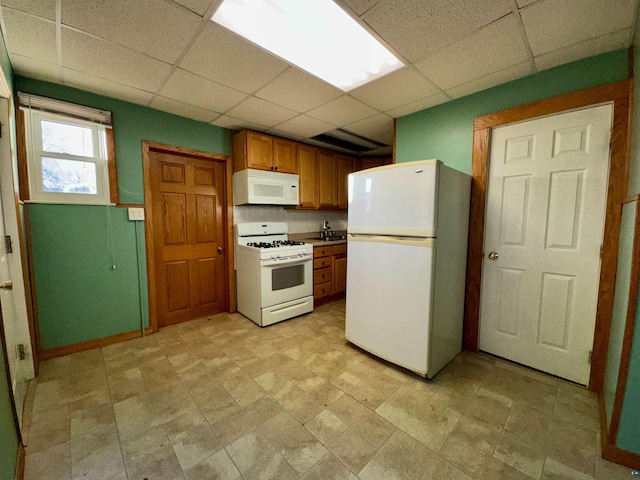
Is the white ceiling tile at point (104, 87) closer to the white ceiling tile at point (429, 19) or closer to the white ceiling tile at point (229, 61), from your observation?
the white ceiling tile at point (229, 61)

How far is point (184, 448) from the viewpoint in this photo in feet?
4.54

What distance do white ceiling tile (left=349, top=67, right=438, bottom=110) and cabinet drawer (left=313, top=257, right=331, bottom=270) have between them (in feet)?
6.66

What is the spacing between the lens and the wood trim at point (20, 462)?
1.17 metres

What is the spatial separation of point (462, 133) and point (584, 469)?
7.89ft

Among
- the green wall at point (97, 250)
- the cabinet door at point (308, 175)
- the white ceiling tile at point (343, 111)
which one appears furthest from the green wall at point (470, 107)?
the green wall at point (97, 250)

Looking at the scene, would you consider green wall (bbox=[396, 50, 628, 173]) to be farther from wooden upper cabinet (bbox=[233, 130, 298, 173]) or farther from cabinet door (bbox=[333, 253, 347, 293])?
cabinet door (bbox=[333, 253, 347, 293])

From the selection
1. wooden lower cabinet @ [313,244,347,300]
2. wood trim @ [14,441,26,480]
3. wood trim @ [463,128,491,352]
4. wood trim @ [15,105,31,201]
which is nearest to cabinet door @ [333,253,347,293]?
wooden lower cabinet @ [313,244,347,300]

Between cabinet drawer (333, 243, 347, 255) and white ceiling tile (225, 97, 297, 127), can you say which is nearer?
white ceiling tile (225, 97, 297, 127)

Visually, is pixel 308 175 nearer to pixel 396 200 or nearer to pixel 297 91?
pixel 297 91

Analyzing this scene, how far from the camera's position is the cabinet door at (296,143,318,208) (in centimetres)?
368

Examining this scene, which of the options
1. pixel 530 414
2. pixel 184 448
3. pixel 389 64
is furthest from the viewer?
pixel 389 64

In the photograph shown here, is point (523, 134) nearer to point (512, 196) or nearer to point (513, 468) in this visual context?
point (512, 196)

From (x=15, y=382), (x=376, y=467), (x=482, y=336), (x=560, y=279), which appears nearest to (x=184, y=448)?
(x=376, y=467)

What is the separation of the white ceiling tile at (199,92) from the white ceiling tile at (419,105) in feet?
5.08
